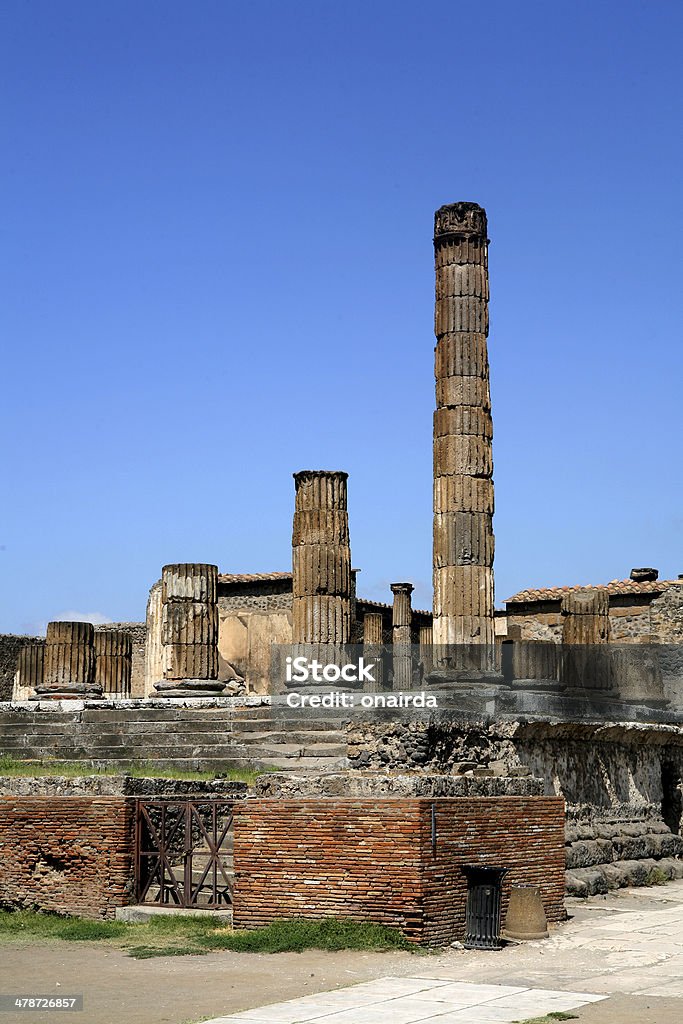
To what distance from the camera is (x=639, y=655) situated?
22.9m

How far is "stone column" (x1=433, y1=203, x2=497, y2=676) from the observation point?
17984mm

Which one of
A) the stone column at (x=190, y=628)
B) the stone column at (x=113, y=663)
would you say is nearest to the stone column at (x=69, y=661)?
the stone column at (x=113, y=663)

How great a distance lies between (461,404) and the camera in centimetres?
1836

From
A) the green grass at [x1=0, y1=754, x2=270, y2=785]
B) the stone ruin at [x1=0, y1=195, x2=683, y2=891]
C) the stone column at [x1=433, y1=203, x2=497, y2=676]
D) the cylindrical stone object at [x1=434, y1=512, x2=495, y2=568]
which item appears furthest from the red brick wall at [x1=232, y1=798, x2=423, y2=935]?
the cylindrical stone object at [x1=434, y1=512, x2=495, y2=568]

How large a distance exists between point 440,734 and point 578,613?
8.92 metres

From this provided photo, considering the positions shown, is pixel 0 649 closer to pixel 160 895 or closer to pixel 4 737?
pixel 4 737

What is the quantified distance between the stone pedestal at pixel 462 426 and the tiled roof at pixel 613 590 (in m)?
12.4

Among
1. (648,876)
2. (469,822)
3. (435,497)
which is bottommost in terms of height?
(648,876)

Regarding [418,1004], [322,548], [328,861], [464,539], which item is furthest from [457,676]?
[418,1004]

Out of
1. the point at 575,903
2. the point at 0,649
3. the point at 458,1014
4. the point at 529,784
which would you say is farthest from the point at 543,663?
the point at 0,649

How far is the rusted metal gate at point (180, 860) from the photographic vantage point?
10.0m

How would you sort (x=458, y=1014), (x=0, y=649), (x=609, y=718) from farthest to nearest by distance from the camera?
(x=0, y=649) < (x=609, y=718) < (x=458, y=1014)

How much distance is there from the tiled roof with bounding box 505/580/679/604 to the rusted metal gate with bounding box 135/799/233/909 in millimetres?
19967

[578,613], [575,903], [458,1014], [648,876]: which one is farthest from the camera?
[578,613]
